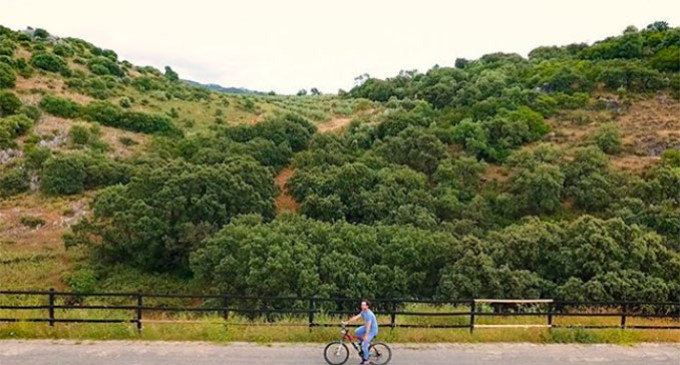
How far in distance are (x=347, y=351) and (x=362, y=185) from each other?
82.1ft

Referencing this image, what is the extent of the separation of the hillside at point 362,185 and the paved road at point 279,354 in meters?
10.4

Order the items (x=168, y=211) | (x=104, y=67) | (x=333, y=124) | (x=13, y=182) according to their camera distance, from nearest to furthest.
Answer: (x=168, y=211) < (x=13, y=182) < (x=333, y=124) < (x=104, y=67)

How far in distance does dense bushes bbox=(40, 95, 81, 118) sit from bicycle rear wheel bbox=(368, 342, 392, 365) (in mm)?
49607

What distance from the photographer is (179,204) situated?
102 ft

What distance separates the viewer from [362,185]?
36344 millimetres

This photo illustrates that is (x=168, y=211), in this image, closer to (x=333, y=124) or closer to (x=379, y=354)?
(x=379, y=354)

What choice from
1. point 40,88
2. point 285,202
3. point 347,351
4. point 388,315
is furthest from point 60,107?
point 347,351

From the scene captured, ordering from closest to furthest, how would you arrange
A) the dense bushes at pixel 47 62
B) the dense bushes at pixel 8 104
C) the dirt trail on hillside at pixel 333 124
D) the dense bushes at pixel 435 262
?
the dense bushes at pixel 435 262
the dense bushes at pixel 8 104
the dirt trail on hillside at pixel 333 124
the dense bushes at pixel 47 62

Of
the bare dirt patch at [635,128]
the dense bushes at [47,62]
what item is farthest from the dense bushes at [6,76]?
the bare dirt patch at [635,128]

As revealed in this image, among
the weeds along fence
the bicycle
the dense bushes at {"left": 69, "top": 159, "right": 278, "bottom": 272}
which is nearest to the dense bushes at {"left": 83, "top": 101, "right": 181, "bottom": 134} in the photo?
the dense bushes at {"left": 69, "top": 159, "right": 278, "bottom": 272}

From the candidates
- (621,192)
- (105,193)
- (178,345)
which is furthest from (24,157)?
(621,192)

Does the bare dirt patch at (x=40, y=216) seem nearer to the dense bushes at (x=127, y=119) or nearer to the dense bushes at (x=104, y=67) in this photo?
the dense bushes at (x=127, y=119)

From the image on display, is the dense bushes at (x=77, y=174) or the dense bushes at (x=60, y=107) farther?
the dense bushes at (x=60, y=107)

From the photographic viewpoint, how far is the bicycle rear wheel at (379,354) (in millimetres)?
11734
